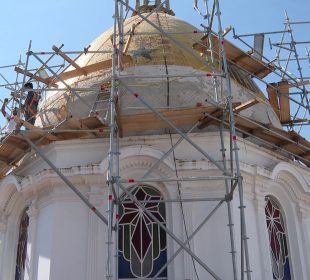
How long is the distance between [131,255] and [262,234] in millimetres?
2595

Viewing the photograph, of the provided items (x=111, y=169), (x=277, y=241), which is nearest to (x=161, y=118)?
(x=111, y=169)

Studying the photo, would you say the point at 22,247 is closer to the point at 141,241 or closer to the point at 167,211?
the point at 141,241

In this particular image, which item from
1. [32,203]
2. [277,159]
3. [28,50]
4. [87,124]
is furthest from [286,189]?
[28,50]

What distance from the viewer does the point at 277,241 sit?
11.1 metres

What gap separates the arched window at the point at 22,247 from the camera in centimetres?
1123

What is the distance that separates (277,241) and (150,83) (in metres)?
4.36

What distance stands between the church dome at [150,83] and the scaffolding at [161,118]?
0.06 meters

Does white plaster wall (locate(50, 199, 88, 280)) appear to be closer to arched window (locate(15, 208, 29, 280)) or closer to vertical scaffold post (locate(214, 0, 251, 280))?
arched window (locate(15, 208, 29, 280))

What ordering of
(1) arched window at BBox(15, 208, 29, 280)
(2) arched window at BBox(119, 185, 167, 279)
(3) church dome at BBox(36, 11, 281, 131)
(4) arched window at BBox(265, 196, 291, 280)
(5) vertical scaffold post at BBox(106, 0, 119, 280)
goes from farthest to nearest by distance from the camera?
(3) church dome at BBox(36, 11, 281, 131)
(1) arched window at BBox(15, 208, 29, 280)
(4) arched window at BBox(265, 196, 291, 280)
(2) arched window at BBox(119, 185, 167, 279)
(5) vertical scaffold post at BBox(106, 0, 119, 280)

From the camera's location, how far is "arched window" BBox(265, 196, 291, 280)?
426 inches

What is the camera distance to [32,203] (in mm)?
10961

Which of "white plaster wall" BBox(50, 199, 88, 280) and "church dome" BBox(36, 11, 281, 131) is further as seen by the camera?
"church dome" BBox(36, 11, 281, 131)

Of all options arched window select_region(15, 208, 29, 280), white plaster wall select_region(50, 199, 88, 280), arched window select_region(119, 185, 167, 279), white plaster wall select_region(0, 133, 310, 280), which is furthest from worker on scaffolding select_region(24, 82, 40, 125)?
arched window select_region(119, 185, 167, 279)

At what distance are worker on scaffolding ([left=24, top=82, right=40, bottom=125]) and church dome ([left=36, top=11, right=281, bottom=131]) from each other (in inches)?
9.9
